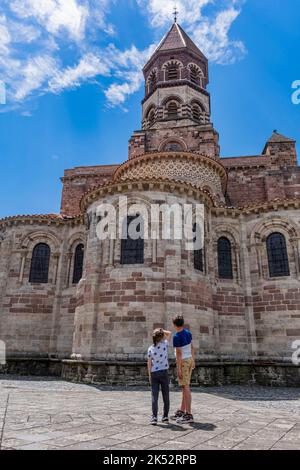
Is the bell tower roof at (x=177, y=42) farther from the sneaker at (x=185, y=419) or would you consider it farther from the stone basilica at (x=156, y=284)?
the sneaker at (x=185, y=419)

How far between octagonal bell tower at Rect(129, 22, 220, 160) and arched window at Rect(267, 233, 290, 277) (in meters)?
8.08

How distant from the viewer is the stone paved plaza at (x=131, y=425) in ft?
13.5

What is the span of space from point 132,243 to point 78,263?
5276 millimetres

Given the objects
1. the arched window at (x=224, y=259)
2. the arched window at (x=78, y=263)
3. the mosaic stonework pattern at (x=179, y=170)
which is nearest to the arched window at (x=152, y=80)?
the mosaic stonework pattern at (x=179, y=170)

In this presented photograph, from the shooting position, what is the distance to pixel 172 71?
26938mm

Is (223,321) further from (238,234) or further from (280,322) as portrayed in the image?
(238,234)

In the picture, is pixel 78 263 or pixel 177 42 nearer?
pixel 78 263

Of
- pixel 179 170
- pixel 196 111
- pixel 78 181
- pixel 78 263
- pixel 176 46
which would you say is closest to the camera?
pixel 78 263

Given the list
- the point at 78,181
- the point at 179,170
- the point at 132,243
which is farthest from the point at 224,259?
the point at 78,181

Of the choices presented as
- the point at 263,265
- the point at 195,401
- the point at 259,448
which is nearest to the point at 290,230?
the point at 263,265

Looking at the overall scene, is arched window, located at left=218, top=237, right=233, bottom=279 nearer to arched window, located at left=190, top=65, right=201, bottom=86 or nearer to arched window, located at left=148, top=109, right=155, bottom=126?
arched window, located at left=148, top=109, right=155, bottom=126

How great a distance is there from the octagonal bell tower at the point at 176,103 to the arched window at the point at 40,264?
8.14 meters

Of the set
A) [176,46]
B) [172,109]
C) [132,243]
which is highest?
[176,46]

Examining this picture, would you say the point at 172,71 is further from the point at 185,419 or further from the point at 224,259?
the point at 185,419
